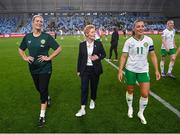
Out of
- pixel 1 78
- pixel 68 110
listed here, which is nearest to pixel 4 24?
pixel 1 78

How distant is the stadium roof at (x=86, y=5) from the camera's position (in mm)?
78875

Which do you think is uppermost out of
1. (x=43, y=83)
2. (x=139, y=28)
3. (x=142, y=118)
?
(x=139, y=28)

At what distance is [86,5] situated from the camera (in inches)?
3147

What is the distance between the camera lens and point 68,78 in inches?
516

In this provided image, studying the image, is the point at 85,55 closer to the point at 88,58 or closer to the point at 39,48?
the point at 88,58

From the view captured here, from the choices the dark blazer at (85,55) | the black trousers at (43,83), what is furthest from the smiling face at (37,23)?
the dark blazer at (85,55)

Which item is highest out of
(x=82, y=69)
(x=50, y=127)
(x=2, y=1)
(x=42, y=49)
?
(x=2, y=1)

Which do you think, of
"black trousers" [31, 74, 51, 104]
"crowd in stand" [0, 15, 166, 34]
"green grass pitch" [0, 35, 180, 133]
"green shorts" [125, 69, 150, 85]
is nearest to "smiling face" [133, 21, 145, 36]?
"green shorts" [125, 69, 150, 85]

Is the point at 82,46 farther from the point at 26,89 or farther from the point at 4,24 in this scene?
the point at 4,24

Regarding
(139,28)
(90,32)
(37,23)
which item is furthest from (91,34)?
(37,23)

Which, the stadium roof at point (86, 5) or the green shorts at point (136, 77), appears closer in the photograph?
the green shorts at point (136, 77)

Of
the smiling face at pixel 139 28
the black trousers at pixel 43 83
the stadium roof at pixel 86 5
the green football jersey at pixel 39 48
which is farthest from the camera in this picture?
the stadium roof at pixel 86 5

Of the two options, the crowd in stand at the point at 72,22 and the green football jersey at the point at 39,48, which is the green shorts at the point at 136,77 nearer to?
the green football jersey at the point at 39,48

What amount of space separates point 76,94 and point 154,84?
2.93 metres
